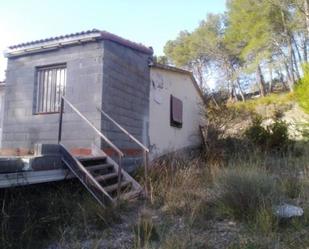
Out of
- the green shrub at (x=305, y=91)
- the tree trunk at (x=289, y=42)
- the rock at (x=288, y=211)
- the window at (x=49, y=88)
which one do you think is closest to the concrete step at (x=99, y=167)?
the window at (x=49, y=88)

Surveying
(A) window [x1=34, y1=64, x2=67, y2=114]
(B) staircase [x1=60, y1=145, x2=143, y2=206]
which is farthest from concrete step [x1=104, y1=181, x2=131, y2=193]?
(A) window [x1=34, y1=64, x2=67, y2=114]

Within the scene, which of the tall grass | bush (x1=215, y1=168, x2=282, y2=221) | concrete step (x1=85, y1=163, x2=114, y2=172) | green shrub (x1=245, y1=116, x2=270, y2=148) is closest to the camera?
the tall grass

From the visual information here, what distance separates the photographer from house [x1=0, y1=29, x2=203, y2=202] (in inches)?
356

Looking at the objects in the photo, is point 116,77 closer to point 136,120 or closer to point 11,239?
point 136,120

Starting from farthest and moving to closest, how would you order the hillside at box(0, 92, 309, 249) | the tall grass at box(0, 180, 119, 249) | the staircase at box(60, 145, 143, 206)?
the staircase at box(60, 145, 143, 206) < the tall grass at box(0, 180, 119, 249) < the hillside at box(0, 92, 309, 249)

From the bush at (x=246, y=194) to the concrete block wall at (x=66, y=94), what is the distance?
4.04 metres

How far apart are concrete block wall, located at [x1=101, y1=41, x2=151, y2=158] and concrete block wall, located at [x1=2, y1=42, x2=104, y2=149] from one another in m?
0.27

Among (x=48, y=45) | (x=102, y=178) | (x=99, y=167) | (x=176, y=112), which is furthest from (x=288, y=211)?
(x=176, y=112)

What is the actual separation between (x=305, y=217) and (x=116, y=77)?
6138mm

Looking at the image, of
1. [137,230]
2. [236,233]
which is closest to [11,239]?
[137,230]

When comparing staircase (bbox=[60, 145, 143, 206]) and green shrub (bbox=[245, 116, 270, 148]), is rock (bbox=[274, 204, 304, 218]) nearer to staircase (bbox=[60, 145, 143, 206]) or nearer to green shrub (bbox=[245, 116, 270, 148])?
staircase (bbox=[60, 145, 143, 206])

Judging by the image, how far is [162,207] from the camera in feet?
21.4

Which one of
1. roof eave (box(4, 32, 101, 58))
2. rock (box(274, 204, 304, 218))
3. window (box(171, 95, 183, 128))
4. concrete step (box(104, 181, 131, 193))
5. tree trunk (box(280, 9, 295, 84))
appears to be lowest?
rock (box(274, 204, 304, 218))

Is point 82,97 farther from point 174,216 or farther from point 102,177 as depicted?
point 174,216
